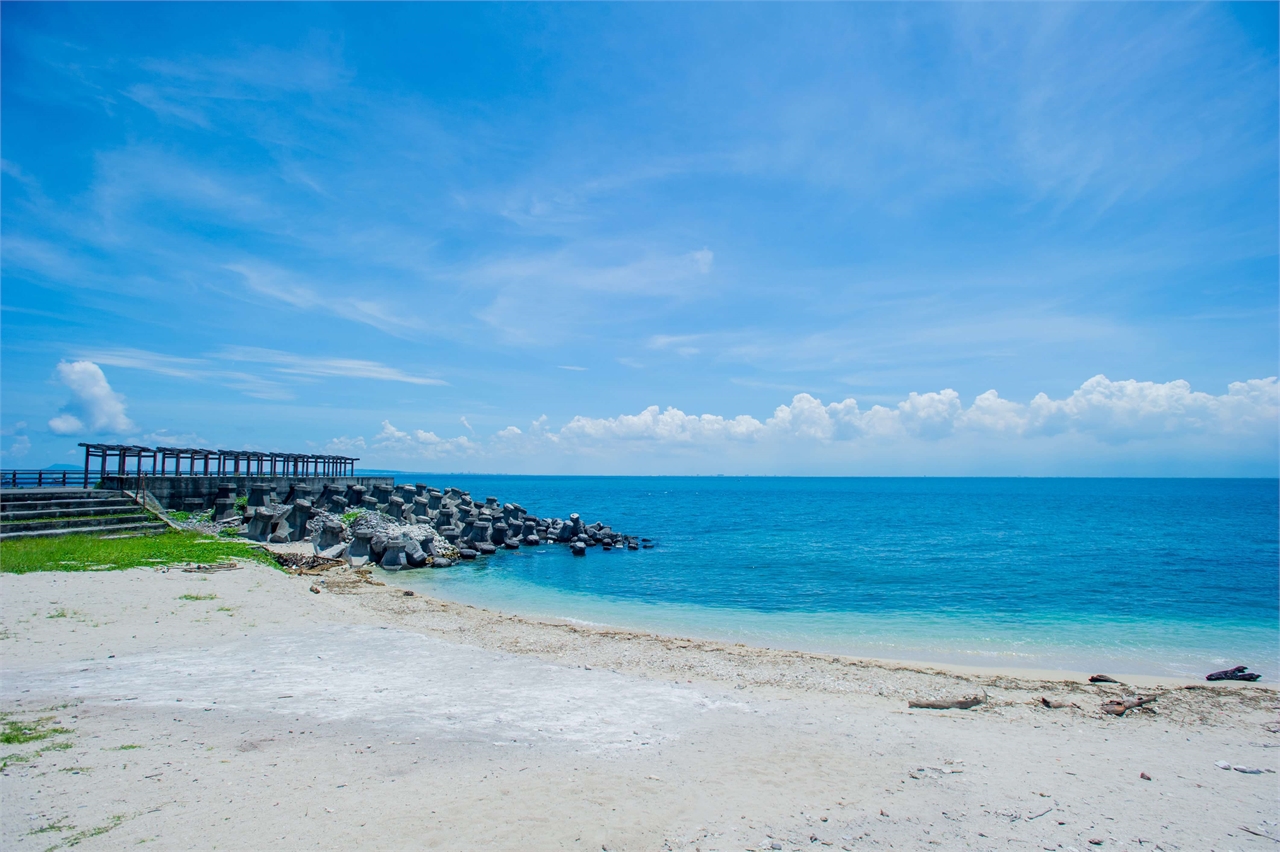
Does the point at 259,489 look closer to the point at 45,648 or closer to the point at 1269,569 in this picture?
the point at 45,648

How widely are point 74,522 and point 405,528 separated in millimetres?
11723

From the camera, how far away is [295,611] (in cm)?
1438

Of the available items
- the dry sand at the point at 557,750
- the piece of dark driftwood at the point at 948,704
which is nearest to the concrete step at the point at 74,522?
the dry sand at the point at 557,750

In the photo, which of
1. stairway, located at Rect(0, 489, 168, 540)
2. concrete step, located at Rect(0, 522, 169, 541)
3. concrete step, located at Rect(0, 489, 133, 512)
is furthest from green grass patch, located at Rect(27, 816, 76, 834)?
concrete step, located at Rect(0, 489, 133, 512)

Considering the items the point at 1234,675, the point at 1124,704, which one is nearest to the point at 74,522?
the point at 1124,704

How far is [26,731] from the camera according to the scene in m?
7.07

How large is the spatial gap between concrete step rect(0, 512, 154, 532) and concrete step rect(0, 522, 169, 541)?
228 millimetres

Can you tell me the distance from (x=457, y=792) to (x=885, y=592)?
2104cm

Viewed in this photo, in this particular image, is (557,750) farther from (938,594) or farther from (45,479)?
(45,479)

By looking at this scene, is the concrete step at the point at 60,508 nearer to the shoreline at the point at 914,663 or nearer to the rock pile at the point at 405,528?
the rock pile at the point at 405,528

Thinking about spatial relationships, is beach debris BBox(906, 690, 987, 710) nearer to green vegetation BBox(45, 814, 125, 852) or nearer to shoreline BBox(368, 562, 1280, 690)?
shoreline BBox(368, 562, 1280, 690)

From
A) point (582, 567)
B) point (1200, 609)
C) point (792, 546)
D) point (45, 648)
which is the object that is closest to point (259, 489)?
point (582, 567)

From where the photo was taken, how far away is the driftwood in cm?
1030

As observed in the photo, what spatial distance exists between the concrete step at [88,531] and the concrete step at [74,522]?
0.23 m
